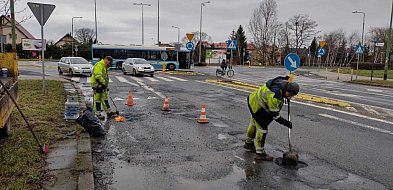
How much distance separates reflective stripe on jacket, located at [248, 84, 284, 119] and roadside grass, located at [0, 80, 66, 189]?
11.2ft

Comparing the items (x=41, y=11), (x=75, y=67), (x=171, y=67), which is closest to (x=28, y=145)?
(x=41, y=11)

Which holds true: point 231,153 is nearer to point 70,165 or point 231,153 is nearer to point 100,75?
point 70,165

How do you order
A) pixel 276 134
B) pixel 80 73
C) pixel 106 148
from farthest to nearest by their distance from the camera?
1. pixel 80 73
2. pixel 276 134
3. pixel 106 148

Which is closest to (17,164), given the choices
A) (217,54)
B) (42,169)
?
(42,169)

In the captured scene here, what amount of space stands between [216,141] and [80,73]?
20.2m

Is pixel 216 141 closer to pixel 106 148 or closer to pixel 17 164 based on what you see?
pixel 106 148

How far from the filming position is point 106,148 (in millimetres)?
6344

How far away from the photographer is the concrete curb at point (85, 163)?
436cm

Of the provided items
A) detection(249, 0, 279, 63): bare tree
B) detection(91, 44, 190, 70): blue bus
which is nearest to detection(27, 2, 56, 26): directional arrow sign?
detection(91, 44, 190, 70): blue bus

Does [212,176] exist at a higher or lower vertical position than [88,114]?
lower

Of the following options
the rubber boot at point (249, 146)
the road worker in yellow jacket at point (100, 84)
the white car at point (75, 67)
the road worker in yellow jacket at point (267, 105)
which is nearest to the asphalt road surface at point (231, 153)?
the rubber boot at point (249, 146)

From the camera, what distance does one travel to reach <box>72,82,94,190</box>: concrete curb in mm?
4363

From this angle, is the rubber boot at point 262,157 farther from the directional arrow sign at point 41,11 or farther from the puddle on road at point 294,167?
the directional arrow sign at point 41,11

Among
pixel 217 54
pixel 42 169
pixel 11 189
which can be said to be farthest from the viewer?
pixel 217 54
